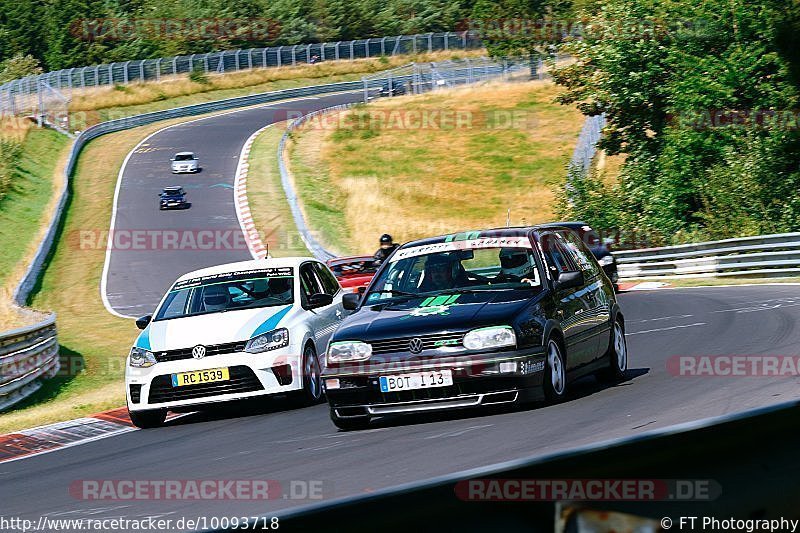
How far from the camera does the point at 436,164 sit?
58.2m

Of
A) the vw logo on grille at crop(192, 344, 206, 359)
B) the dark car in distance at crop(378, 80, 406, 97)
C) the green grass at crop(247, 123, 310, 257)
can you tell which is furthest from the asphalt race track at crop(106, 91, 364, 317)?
the vw logo on grille at crop(192, 344, 206, 359)

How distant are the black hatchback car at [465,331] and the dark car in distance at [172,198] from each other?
123 feet

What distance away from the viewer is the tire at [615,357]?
1162 centimetres

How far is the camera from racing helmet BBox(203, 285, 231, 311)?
13.5 metres

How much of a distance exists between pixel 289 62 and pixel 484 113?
3011 cm

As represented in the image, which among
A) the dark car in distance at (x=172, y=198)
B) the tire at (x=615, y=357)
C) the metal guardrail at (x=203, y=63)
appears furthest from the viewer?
the metal guardrail at (x=203, y=63)

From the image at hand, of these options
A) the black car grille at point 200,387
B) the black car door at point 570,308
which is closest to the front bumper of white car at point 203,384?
the black car grille at point 200,387

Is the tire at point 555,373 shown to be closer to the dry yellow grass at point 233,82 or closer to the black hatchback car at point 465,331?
the black hatchback car at point 465,331

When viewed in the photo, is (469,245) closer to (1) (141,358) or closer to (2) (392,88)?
(1) (141,358)

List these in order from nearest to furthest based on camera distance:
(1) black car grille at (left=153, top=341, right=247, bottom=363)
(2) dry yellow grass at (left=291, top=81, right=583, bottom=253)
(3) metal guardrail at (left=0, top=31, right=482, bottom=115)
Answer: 1. (1) black car grille at (left=153, top=341, right=247, bottom=363)
2. (2) dry yellow grass at (left=291, top=81, right=583, bottom=253)
3. (3) metal guardrail at (left=0, top=31, right=482, bottom=115)

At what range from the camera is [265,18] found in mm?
106000

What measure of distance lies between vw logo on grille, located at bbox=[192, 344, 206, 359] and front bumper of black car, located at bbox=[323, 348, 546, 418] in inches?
116

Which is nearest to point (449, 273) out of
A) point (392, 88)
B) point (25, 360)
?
point (25, 360)

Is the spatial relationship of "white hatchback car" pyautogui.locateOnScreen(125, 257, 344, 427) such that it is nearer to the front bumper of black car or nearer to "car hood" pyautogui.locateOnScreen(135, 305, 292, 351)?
"car hood" pyautogui.locateOnScreen(135, 305, 292, 351)
